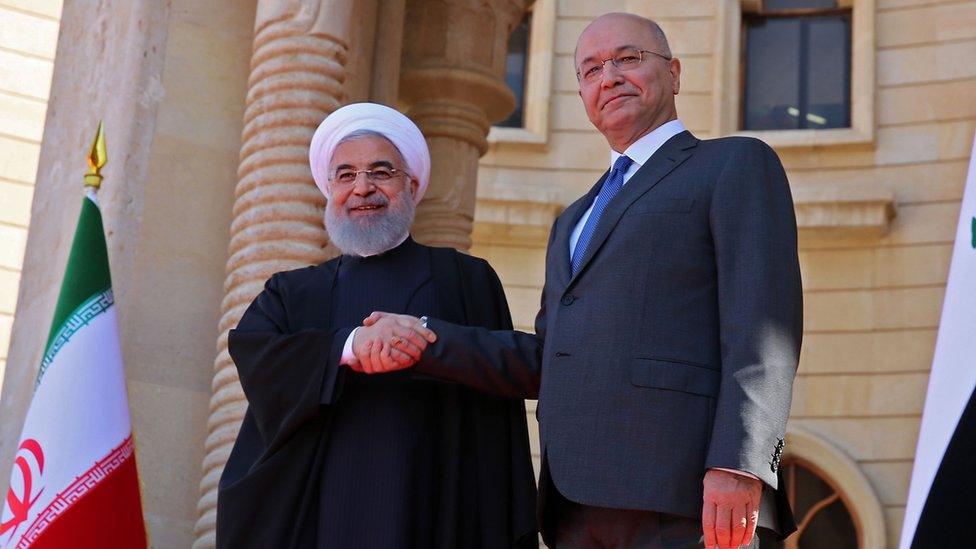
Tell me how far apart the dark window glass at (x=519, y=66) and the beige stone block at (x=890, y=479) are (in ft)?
13.6

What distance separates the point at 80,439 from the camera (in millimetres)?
4535

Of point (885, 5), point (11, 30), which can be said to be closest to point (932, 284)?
point (885, 5)

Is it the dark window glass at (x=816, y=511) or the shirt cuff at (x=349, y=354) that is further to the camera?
the dark window glass at (x=816, y=511)

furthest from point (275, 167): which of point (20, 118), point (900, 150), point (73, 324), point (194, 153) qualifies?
point (900, 150)

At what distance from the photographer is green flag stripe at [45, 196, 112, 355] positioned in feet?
15.4

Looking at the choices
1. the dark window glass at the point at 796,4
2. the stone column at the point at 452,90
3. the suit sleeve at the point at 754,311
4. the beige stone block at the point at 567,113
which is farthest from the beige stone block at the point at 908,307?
the suit sleeve at the point at 754,311

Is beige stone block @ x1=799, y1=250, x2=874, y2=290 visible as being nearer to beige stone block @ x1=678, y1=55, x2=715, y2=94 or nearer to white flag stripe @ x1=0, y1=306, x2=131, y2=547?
beige stone block @ x1=678, y1=55, x2=715, y2=94

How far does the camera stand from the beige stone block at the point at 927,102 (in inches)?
491

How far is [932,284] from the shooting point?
12133 millimetres

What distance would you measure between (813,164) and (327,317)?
9396mm

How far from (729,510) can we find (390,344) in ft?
3.14

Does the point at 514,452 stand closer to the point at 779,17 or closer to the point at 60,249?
the point at 60,249

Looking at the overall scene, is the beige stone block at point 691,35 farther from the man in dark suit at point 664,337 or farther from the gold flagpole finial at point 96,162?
the man in dark suit at point 664,337

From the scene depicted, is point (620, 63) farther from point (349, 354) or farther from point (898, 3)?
point (898, 3)
